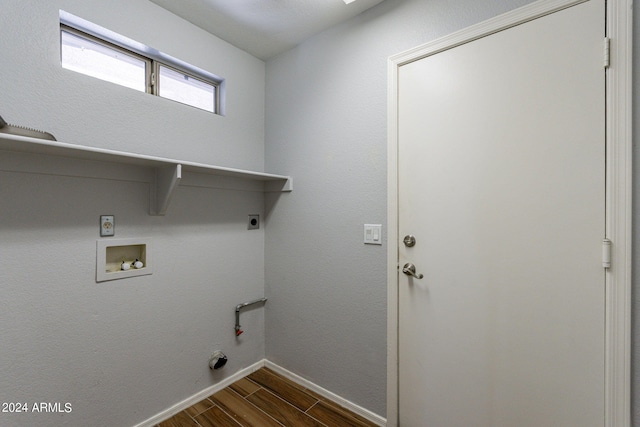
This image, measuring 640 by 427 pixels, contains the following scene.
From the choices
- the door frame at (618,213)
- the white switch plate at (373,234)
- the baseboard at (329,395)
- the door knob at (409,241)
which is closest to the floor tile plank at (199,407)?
the baseboard at (329,395)

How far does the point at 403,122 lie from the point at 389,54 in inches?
16.3

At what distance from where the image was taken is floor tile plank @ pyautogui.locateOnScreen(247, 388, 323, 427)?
1585mm

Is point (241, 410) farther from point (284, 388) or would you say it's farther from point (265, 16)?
point (265, 16)

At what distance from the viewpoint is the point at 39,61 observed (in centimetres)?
122

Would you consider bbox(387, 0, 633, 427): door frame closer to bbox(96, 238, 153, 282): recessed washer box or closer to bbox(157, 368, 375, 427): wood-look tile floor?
bbox(157, 368, 375, 427): wood-look tile floor

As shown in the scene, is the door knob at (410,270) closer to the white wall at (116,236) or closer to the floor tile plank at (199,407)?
the white wall at (116,236)

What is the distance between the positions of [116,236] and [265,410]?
4.44 ft

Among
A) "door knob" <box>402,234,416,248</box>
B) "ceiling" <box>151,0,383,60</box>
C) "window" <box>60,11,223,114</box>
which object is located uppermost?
"ceiling" <box>151,0,383,60</box>

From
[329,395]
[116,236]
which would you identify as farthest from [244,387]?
[116,236]

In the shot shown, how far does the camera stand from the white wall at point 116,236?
1.18 m

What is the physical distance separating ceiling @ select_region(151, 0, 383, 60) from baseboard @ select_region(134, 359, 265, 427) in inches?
94.7

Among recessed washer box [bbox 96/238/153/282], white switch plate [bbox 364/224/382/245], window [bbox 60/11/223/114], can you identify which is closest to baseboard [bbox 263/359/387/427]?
white switch plate [bbox 364/224/382/245]

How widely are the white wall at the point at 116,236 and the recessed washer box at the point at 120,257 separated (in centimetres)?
4

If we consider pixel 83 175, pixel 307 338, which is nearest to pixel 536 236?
pixel 307 338
